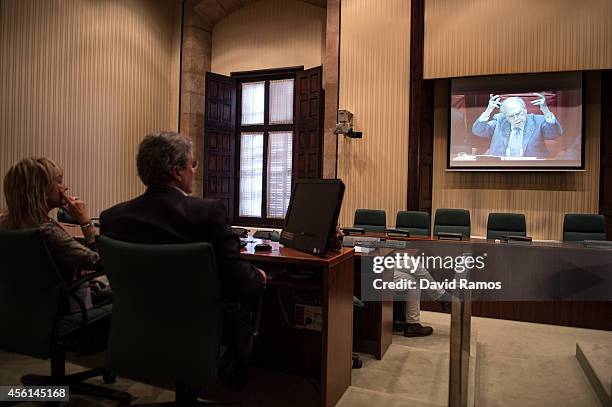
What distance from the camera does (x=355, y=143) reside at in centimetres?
659

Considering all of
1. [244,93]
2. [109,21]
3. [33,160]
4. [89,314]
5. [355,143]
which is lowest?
[89,314]

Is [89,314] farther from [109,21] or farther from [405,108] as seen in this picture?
[109,21]

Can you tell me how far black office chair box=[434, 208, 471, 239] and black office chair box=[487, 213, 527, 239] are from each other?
0.25 meters

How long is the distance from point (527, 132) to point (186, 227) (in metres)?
5.61

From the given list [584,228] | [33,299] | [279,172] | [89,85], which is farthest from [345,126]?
[33,299]

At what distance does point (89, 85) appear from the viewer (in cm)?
632

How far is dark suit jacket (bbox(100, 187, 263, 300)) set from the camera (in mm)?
1664

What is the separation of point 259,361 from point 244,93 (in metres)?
5.92

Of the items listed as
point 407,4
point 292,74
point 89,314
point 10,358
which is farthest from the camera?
point 292,74

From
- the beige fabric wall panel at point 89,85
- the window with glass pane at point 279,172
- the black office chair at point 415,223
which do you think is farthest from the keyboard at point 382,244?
the beige fabric wall panel at point 89,85

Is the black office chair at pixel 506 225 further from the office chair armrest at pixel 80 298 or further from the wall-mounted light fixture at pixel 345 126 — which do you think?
the office chair armrest at pixel 80 298

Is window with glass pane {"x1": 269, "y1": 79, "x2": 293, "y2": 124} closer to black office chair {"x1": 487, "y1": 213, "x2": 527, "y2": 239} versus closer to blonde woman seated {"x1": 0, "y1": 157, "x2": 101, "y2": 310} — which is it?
black office chair {"x1": 487, "y1": 213, "x2": 527, "y2": 239}

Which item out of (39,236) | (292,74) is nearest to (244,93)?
(292,74)

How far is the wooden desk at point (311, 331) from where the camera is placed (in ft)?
7.32
